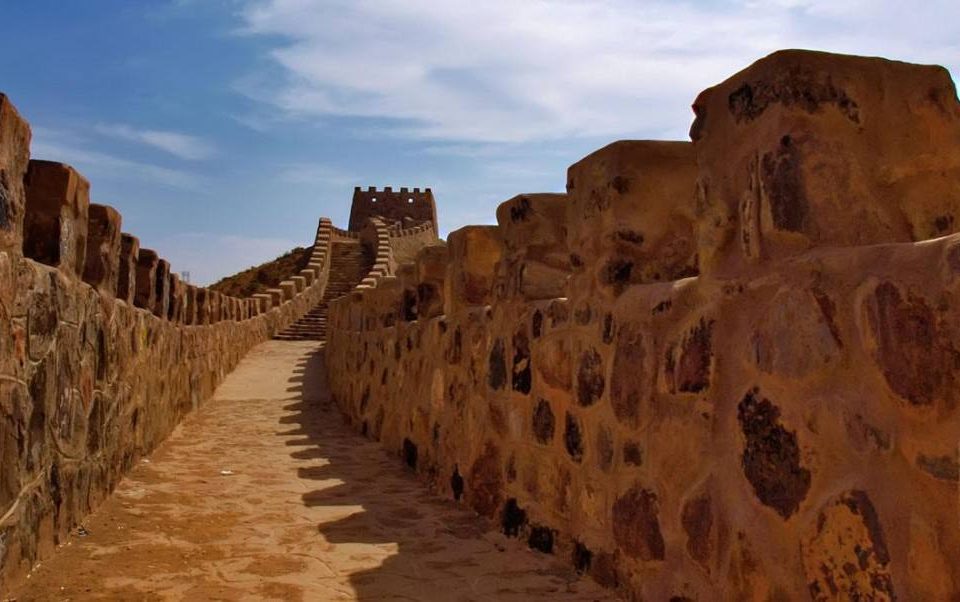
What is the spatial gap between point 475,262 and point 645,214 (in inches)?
73.9

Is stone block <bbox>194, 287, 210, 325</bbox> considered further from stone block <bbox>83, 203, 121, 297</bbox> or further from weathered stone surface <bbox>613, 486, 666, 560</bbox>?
weathered stone surface <bbox>613, 486, 666, 560</bbox>

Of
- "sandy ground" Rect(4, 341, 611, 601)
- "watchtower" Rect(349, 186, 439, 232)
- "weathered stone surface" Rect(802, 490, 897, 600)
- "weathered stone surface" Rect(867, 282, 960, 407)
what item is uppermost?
"watchtower" Rect(349, 186, 439, 232)

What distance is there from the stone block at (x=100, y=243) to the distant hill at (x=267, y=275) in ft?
86.4

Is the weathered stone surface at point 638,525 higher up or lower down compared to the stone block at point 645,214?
lower down

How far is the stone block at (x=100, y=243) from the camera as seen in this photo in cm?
430

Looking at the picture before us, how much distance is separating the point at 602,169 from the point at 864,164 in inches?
45.1

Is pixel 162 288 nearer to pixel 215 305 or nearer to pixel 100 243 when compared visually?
pixel 100 243

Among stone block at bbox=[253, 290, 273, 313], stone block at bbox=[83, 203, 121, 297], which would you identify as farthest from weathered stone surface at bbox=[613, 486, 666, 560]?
stone block at bbox=[253, 290, 273, 313]

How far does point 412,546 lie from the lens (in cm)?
376

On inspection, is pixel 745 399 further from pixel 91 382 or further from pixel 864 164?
pixel 91 382

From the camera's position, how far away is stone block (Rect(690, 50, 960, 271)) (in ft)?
6.68

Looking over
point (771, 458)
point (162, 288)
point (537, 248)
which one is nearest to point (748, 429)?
point (771, 458)

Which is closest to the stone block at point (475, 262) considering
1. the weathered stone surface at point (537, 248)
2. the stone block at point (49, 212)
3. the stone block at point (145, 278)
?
the weathered stone surface at point (537, 248)

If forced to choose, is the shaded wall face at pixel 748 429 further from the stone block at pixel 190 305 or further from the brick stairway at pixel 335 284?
the brick stairway at pixel 335 284
